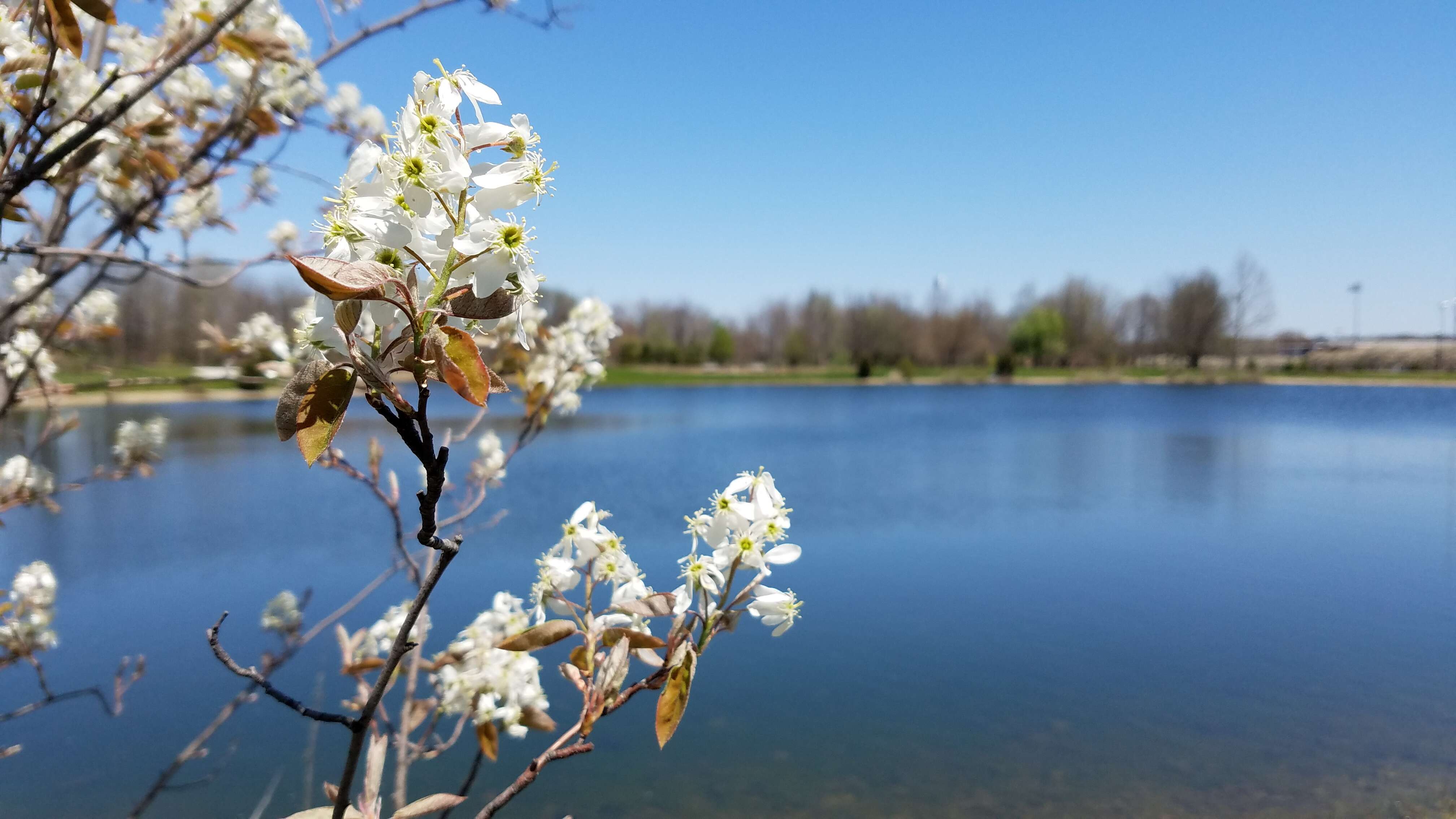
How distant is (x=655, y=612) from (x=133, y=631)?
8375 mm

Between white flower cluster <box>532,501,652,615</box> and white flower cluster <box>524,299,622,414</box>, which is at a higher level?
white flower cluster <box>524,299,622,414</box>

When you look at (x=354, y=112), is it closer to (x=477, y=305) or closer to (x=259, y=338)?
(x=259, y=338)

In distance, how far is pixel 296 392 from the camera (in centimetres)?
53

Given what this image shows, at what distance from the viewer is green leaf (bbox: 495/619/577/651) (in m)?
0.93

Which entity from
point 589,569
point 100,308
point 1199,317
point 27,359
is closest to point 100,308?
point 100,308

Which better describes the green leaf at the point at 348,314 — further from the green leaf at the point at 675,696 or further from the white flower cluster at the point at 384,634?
the white flower cluster at the point at 384,634

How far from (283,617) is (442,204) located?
319 centimetres

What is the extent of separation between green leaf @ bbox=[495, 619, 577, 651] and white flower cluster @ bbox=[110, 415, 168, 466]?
8.71 ft

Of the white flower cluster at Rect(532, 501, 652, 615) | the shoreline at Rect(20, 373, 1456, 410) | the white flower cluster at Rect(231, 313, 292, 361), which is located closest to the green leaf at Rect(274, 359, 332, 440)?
the white flower cluster at Rect(532, 501, 652, 615)

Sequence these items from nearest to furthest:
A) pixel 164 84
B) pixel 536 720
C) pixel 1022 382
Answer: pixel 536 720, pixel 164 84, pixel 1022 382

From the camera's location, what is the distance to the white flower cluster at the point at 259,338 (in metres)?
2.34

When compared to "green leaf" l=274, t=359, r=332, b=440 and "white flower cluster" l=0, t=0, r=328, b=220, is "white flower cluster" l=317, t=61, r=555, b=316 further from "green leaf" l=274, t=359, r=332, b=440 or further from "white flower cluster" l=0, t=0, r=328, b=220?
"white flower cluster" l=0, t=0, r=328, b=220

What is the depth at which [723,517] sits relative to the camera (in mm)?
964

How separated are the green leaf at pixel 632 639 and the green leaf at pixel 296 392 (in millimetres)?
511
